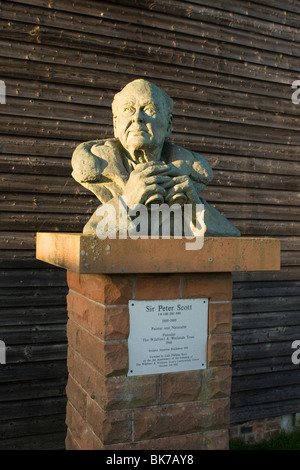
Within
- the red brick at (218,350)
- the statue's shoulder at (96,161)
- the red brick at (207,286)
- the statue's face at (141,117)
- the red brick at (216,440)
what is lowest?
the red brick at (216,440)

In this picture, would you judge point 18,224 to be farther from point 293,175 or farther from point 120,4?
point 293,175

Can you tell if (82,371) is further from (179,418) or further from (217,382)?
(217,382)

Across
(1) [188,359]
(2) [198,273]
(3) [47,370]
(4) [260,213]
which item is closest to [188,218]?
(2) [198,273]

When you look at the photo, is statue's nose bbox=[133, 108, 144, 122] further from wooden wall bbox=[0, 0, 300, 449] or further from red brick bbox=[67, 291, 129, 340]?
wooden wall bbox=[0, 0, 300, 449]

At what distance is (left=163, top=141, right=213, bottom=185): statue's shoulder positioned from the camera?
6.79ft

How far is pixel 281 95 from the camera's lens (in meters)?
4.38

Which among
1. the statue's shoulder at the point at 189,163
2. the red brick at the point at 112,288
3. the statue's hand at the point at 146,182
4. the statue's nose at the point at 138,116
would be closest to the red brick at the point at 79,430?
the red brick at the point at 112,288

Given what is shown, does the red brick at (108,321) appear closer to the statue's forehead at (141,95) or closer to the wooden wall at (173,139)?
the statue's forehead at (141,95)

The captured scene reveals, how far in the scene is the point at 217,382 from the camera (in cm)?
201

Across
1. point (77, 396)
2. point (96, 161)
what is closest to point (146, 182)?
point (96, 161)

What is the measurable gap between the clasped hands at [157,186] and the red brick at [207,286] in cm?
36

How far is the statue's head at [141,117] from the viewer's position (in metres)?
1.94

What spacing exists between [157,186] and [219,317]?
71cm
